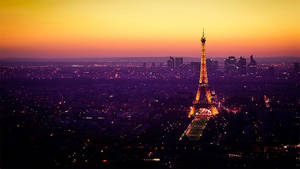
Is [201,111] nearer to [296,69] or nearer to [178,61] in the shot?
[296,69]

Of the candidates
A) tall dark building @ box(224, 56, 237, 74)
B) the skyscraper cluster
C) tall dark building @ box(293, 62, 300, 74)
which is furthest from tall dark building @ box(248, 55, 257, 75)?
tall dark building @ box(293, 62, 300, 74)

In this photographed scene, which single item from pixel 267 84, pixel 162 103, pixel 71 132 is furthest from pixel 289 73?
pixel 71 132

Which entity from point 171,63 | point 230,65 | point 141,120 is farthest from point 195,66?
point 141,120

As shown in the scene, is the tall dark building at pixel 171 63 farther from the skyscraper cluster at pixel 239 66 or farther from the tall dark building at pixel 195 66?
the skyscraper cluster at pixel 239 66

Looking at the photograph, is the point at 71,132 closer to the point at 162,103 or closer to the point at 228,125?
the point at 228,125

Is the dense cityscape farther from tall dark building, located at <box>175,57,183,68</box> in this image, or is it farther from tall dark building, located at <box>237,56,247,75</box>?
tall dark building, located at <box>175,57,183,68</box>

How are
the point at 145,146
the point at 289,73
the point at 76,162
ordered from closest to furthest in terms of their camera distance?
the point at 76,162 < the point at 145,146 < the point at 289,73
